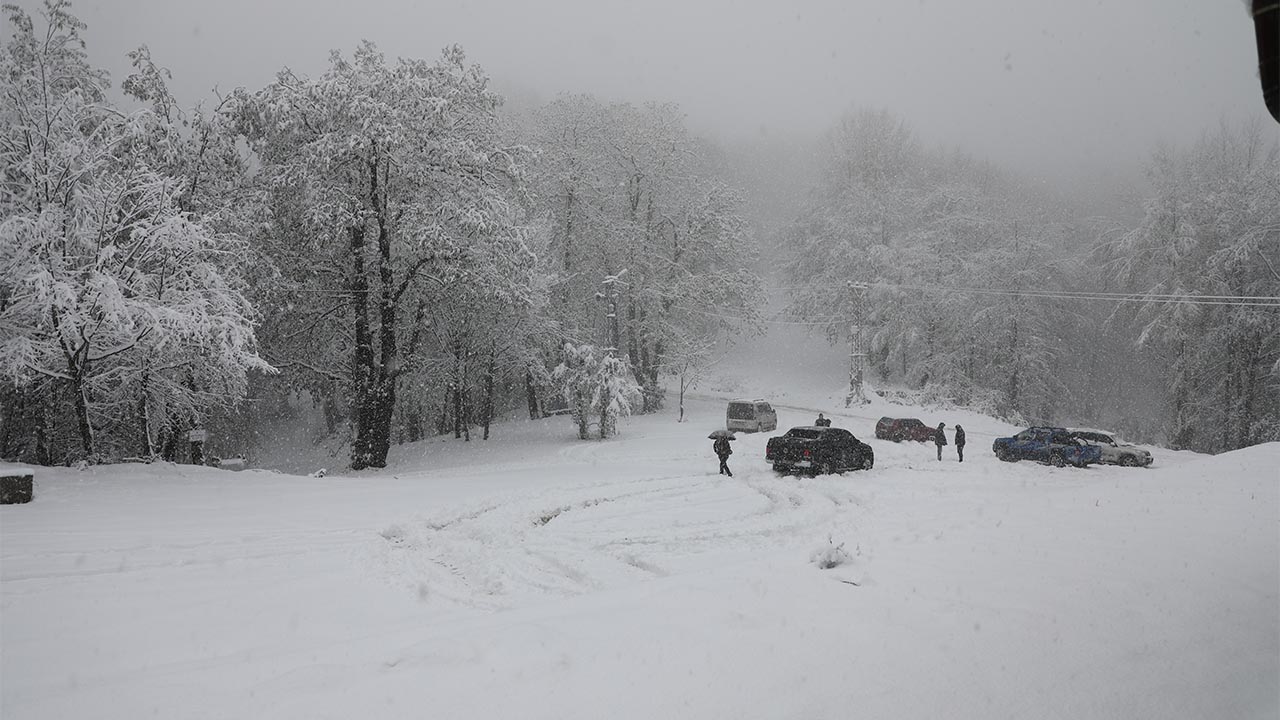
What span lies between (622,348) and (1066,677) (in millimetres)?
37194

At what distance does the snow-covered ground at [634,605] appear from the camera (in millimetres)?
5793

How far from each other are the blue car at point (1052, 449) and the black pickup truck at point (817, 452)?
6.08 m

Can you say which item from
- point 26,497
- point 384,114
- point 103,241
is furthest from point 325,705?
point 384,114

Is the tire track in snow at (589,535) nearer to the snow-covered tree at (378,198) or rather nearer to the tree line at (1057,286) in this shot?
the snow-covered tree at (378,198)

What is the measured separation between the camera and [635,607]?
7543 millimetres

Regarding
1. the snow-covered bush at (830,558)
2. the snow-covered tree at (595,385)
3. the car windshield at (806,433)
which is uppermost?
the snow-covered tree at (595,385)

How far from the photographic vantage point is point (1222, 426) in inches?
1404

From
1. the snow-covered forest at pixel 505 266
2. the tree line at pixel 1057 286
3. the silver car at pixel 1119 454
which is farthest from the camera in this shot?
the tree line at pixel 1057 286

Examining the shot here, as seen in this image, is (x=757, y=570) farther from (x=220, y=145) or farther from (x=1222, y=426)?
(x=1222, y=426)

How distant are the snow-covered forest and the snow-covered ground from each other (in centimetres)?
544

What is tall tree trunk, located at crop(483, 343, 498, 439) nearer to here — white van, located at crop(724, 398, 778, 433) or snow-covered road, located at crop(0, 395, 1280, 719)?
white van, located at crop(724, 398, 778, 433)

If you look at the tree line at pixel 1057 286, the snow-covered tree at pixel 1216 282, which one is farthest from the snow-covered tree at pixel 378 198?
the snow-covered tree at pixel 1216 282

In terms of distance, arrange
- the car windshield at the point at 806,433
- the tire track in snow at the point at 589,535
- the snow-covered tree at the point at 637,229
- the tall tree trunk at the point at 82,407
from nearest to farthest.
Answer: the tire track in snow at the point at 589,535
the tall tree trunk at the point at 82,407
the car windshield at the point at 806,433
the snow-covered tree at the point at 637,229

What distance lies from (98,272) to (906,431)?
28.3m
